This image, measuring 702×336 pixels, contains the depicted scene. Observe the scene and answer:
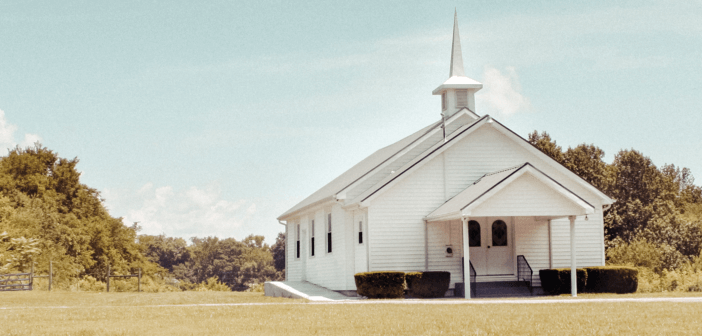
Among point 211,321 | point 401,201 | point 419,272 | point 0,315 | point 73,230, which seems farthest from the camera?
point 73,230

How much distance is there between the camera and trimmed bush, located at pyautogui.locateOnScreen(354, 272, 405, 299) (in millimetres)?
23844

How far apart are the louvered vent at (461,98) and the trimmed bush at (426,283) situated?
28.0 feet

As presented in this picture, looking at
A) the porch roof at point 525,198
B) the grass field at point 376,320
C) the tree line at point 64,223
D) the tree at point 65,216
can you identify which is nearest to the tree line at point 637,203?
the porch roof at point 525,198

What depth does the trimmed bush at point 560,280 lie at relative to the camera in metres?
24.8

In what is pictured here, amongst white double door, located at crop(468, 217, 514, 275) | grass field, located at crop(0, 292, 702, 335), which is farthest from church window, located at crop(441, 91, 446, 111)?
grass field, located at crop(0, 292, 702, 335)

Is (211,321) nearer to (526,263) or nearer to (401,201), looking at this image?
(401,201)

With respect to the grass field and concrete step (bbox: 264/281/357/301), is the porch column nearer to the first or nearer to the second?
concrete step (bbox: 264/281/357/301)

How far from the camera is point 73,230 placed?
5378 cm

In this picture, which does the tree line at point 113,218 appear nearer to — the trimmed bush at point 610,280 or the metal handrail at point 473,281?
the trimmed bush at point 610,280

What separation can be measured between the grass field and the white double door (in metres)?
7.81

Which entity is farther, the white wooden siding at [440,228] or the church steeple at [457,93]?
the church steeple at [457,93]

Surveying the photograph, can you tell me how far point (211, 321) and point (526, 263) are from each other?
14354 millimetres

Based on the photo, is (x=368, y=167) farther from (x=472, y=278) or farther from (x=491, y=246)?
→ (x=472, y=278)

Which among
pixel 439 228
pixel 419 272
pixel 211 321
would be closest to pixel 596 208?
pixel 439 228
